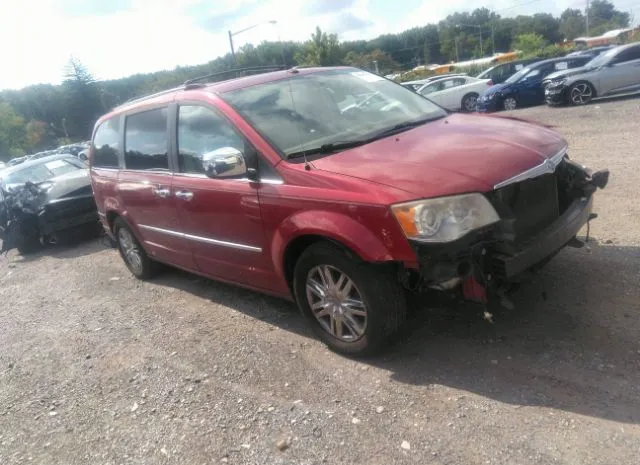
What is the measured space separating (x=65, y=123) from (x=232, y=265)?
7766 centimetres

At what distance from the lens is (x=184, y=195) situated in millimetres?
4473

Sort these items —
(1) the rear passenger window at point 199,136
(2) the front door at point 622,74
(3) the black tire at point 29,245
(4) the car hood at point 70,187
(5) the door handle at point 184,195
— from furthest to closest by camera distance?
(2) the front door at point 622,74
(3) the black tire at point 29,245
(4) the car hood at point 70,187
(5) the door handle at point 184,195
(1) the rear passenger window at point 199,136

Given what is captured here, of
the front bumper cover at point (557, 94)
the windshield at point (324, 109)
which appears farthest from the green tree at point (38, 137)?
the windshield at point (324, 109)

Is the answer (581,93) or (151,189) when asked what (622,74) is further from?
(151,189)

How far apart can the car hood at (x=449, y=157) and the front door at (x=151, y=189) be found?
70.7 inches

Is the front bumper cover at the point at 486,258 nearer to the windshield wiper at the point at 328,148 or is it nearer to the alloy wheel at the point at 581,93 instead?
the windshield wiper at the point at 328,148

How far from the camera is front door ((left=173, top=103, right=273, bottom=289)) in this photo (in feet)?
12.9

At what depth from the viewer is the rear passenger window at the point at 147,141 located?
15.7 feet

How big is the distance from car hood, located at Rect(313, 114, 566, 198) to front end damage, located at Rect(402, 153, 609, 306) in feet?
0.46

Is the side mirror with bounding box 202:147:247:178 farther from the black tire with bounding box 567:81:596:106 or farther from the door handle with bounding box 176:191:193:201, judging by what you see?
the black tire with bounding box 567:81:596:106

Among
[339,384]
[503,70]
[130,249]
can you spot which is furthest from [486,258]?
[503,70]

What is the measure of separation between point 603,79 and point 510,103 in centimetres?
368

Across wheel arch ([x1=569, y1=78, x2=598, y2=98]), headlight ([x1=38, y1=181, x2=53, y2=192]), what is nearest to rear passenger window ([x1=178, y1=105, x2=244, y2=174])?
headlight ([x1=38, y1=181, x2=53, y2=192])

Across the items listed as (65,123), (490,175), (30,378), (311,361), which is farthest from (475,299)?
(65,123)
